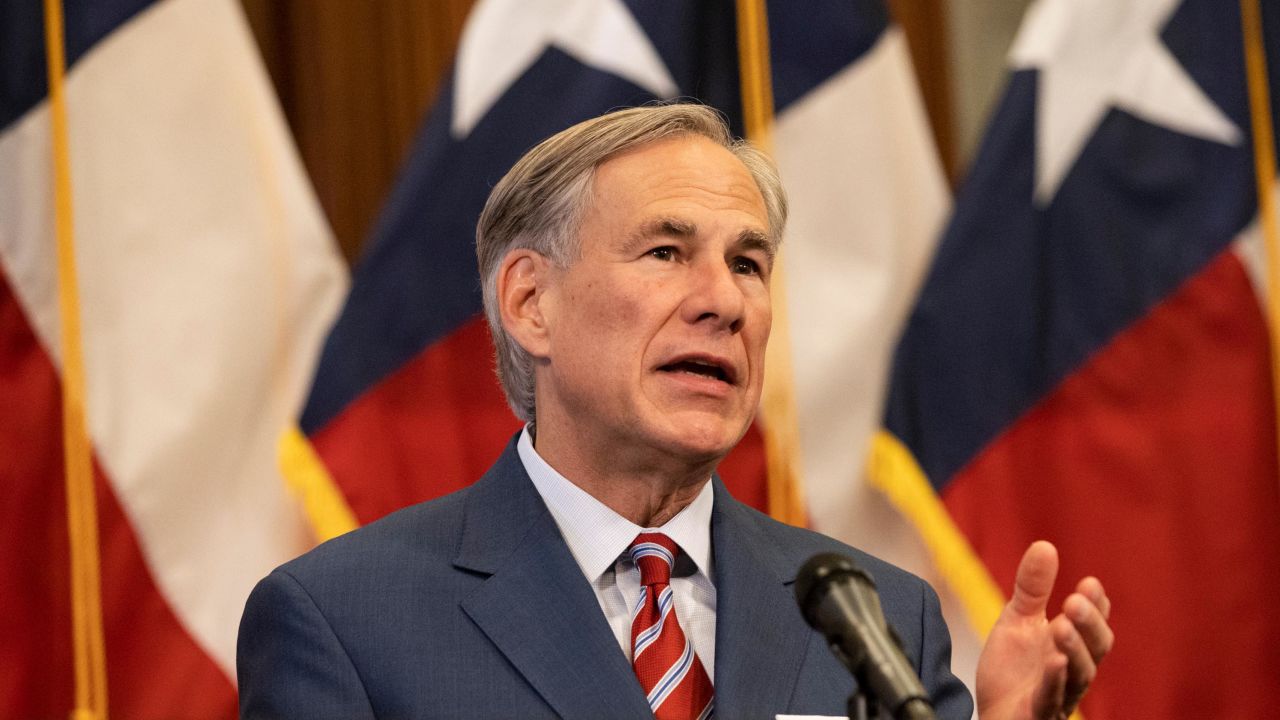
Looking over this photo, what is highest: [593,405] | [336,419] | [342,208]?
[593,405]

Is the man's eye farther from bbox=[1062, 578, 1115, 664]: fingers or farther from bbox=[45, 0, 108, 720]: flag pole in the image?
bbox=[45, 0, 108, 720]: flag pole

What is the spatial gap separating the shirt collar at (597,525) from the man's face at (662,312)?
0.22ft

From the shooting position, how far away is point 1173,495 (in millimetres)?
3160

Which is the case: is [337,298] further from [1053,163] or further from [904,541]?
[1053,163]

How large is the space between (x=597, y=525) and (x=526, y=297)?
0.35 meters

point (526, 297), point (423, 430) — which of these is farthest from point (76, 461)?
point (526, 297)

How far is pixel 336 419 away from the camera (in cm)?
277

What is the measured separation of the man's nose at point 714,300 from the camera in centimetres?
178

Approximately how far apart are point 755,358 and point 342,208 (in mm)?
1454

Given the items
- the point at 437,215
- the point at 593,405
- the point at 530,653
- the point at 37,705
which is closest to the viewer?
the point at 530,653

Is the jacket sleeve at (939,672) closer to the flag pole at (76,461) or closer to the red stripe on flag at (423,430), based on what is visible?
the red stripe on flag at (423,430)

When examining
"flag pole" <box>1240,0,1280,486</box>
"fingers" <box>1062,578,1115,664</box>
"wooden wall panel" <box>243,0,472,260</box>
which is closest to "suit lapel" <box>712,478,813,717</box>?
"fingers" <box>1062,578,1115,664</box>

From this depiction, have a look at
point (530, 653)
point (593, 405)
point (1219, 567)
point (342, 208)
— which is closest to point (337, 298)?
point (342, 208)

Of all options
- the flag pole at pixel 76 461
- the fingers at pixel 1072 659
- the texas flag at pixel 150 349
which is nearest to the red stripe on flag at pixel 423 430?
the texas flag at pixel 150 349
